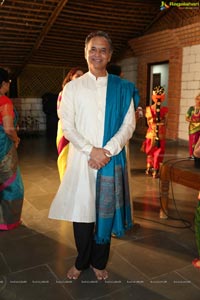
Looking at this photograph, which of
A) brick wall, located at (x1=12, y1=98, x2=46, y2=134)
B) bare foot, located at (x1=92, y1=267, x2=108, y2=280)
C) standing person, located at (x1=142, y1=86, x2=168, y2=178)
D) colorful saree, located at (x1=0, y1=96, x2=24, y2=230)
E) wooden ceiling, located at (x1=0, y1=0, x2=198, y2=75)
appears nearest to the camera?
bare foot, located at (x1=92, y1=267, x2=108, y2=280)

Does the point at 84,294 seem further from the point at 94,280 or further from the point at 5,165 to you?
the point at 5,165

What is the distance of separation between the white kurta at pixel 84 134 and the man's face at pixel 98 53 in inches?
2.9

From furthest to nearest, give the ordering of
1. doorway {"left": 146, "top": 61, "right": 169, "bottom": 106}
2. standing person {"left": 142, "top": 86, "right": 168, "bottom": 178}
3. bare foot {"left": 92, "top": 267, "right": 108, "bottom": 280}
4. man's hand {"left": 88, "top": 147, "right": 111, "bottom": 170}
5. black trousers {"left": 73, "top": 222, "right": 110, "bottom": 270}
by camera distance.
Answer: doorway {"left": 146, "top": 61, "right": 169, "bottom": 106} → standing person {"left": 142, "top": 86, "right": 168, "bottom": 178} → bare foot {"left": 92, "top": 267, "right": 108, "bottom": 280} → black trousers {"left": 73, "top": 222, "right": 110, "bottom": 270} → man's hand {"left": 88, "top": 147, "right": 111, "bottom": 170}

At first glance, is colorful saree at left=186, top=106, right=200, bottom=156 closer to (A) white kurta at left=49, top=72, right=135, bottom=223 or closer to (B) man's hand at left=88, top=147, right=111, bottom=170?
(A) white kurta at left=49, top=72, right=135, bottom=223

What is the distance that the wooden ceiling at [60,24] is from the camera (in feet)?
21.5

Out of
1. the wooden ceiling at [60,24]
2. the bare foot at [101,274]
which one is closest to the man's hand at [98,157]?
the bare foot at [101,274]

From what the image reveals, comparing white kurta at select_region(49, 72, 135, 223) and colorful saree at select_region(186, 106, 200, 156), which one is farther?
colorful saree at select_region(186, 106, 200, 156)

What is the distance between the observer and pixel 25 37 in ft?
24.7

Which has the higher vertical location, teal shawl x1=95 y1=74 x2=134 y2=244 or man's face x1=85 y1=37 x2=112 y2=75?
man's face x1=85 y1=37 x2=112 y2=75

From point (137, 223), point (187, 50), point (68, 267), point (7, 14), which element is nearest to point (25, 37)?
point (7, 14)

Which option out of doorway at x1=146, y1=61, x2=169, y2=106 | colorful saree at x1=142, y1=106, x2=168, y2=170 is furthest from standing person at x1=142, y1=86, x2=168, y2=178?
doorway at x1=146, y1=61, x2=169, y2=106

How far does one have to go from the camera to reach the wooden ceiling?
A: 6.56m

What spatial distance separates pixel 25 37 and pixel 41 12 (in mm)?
1013

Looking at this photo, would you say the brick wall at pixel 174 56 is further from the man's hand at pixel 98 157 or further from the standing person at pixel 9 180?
the man's hand at pixel 98 157
